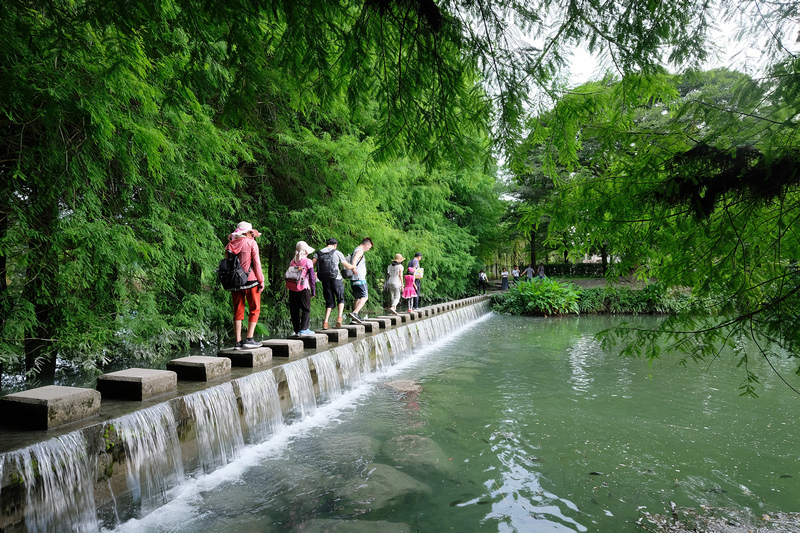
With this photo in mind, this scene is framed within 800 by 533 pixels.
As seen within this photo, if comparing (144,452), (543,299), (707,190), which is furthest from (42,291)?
(543,299)

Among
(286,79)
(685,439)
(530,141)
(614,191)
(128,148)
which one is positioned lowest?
(685,439)

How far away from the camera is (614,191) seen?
3.20 meters

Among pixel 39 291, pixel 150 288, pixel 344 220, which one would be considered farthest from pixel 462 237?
pixel 39 291

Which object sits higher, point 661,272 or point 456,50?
point 456,50

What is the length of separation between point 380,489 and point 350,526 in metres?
0.55

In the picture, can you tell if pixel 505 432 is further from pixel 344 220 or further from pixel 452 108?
pixel 344 220

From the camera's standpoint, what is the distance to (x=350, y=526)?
10.0 ft

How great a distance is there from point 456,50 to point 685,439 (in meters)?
4.49

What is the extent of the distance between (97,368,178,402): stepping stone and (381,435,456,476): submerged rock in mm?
2186

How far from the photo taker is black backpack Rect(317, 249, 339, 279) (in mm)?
7922

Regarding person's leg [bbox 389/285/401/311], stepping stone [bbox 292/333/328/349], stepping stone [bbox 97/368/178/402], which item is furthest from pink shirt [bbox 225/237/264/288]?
person's leg [bbox 389/285/401/311]

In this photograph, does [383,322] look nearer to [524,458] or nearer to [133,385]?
[524,458]

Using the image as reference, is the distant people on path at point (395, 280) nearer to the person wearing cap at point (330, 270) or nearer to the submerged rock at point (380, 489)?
the person wearing cap at point (330, 270)

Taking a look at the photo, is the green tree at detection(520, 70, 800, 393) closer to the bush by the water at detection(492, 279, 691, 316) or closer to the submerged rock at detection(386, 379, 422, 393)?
the submerged rock at detection(386, 379, 422, 393)
